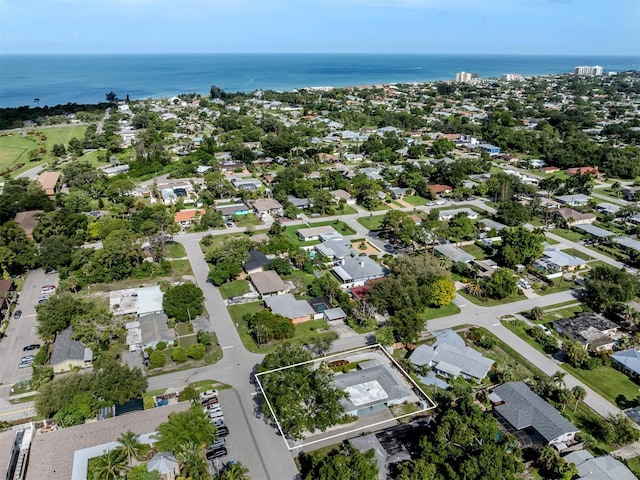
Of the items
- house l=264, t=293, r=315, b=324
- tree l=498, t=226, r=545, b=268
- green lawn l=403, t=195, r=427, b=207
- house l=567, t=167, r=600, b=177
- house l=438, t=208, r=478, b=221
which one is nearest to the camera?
house l=264, t=293, r=315, b=324

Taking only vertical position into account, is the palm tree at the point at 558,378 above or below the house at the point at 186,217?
below

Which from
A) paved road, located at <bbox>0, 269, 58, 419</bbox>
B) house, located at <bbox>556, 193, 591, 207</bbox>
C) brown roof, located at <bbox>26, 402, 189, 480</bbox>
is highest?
house, located at <bbox>556, 193, 591, 207</bbox>

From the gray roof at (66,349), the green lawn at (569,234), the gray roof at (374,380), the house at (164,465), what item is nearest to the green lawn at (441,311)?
the gray roof at (374,380)

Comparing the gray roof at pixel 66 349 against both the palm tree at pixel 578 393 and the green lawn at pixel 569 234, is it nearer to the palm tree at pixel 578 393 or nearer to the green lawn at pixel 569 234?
the palm tree at pixel 578 393

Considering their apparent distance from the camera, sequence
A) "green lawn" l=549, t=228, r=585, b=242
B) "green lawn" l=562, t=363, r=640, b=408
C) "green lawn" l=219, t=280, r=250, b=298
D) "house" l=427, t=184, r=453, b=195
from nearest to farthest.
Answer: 1. "green lawn" l=562, t=363, r=640, b=408
2. "green lawn" l=219, t=280, r=250, b=298
3. "green lawn" l=549, t=228, r=585, b=242
4. "house" l=427, t=184, r=453, b=195

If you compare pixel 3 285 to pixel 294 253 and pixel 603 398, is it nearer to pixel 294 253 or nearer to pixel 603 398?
pixel 294 253

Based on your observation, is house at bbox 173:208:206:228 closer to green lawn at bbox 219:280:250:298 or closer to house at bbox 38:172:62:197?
green lawn at bbox 219:280:250:298

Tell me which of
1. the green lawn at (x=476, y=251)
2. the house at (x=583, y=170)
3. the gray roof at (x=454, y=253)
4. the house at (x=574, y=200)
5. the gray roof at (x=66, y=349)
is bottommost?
the green lawn at (x=476, y=251)

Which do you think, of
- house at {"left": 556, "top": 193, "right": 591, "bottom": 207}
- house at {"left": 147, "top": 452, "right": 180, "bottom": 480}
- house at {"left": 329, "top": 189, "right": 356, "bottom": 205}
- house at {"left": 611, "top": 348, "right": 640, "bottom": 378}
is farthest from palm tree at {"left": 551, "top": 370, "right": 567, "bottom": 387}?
house at {"left": 556, "top": 193, "right": 591, "bottom": 207}
